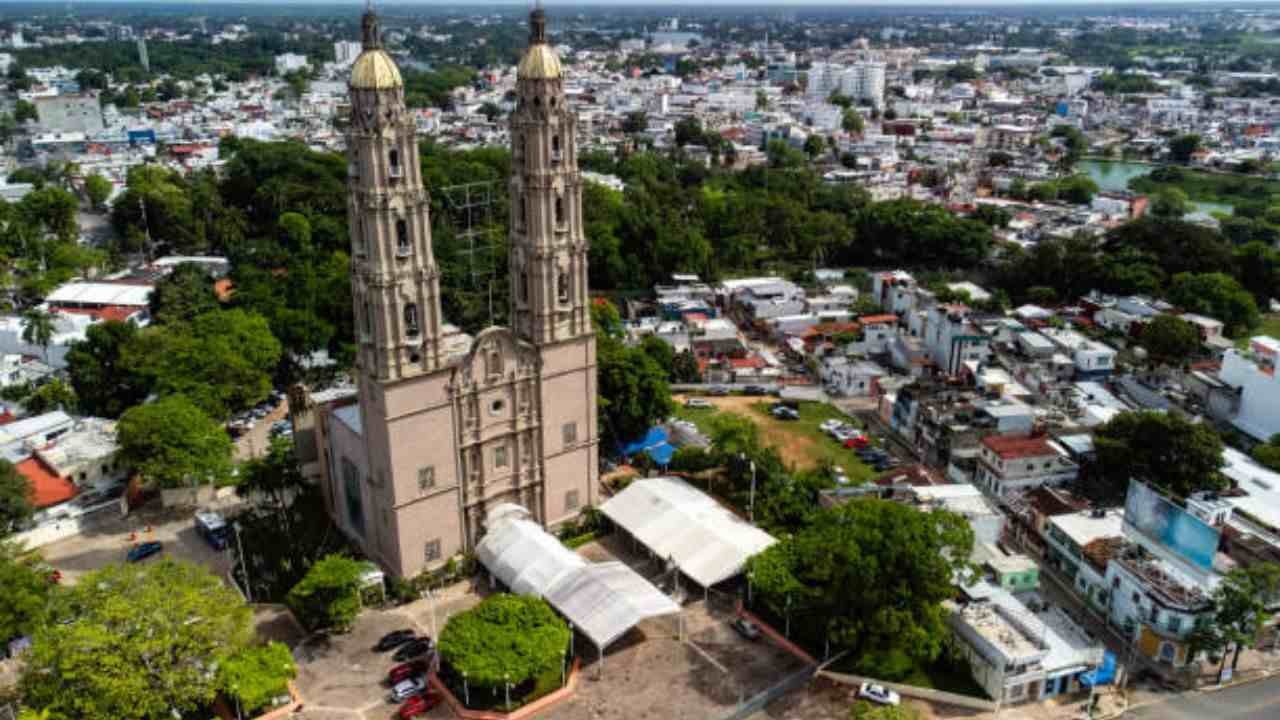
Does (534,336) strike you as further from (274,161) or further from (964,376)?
(274,161)

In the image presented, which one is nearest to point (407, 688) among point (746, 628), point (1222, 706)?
point (746, 628)

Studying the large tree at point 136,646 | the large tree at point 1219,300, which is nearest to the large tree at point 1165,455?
the large tree at point 1219,300

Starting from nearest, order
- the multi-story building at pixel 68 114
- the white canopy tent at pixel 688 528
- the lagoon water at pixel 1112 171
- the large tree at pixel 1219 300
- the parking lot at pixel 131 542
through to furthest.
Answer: the white canopy tent at pixel 688 528 < the parking lot at pixel 131 542 < the large tree at pixel 1219 300 < the lagoon water at pixel 1112 171 < the multi-story building at pixel 68 114

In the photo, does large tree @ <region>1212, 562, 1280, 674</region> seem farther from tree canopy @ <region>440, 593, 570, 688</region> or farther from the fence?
tree canopy @ <region>440, 593, 570, 688</region>

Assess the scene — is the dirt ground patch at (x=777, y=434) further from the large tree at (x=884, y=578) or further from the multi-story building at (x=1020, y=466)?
the large tree at (x=884, y=578)

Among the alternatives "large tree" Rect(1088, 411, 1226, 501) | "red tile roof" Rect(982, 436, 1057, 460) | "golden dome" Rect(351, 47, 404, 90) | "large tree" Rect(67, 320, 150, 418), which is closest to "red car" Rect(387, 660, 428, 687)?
"golden dome" Rect(351, 47, 404, 90)

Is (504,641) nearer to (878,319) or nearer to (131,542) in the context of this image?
(131,542)

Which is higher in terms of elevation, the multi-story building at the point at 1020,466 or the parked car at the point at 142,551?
the multi-story building at the point at 1020,466
